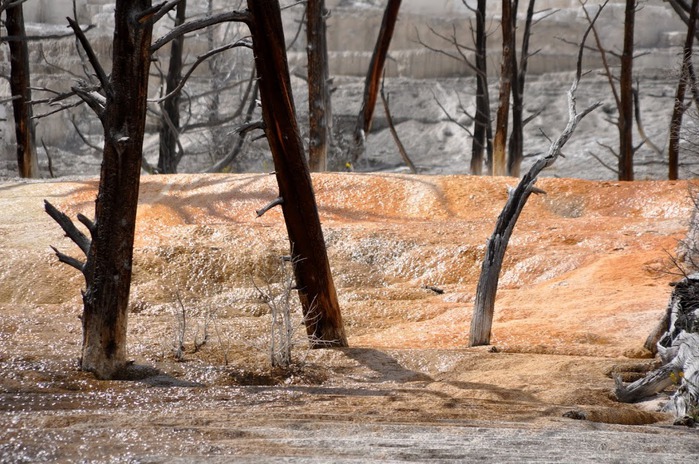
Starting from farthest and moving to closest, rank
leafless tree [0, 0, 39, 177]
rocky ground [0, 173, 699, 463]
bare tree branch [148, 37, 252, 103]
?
leafless tree [0, 0, 39, 177]
bare tree branch [148, 37, 252, 103]
rocky ground [0, 173, 699, 463]

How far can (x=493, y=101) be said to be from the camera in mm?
27328

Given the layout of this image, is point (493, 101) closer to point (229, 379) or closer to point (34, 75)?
point (34, 75)

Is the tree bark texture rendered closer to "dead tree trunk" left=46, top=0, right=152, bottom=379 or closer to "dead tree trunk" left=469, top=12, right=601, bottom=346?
"dead tree trunk" left=46, top=0, right=152, bottom=379

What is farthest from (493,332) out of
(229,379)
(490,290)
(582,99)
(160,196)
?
(582,99)

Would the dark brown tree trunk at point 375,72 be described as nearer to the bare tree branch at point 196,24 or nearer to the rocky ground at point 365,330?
the rocky ground at point 365,330

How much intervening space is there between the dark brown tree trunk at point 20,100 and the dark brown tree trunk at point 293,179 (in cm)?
1132

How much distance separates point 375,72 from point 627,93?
4521 mm

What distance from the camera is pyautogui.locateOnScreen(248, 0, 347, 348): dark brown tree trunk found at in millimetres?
6781

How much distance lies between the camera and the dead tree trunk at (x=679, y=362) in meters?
5.21

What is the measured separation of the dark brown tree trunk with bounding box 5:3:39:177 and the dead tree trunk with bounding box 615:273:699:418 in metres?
13.6

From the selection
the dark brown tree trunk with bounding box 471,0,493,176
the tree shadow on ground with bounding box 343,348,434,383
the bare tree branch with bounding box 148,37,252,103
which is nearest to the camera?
the bare tree branch with bounding box 148,37,252,103

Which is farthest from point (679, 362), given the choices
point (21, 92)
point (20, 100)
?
point (21, 92)

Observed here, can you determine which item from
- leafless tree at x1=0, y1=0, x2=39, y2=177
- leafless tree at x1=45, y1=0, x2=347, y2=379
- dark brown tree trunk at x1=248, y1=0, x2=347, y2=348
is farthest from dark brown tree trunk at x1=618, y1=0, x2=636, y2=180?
leafless tree at x1=45, y1=0, x2=347, y2=379

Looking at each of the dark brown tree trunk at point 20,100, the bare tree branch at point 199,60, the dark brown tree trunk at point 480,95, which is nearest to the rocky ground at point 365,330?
the bare tree branch at point 199,60
